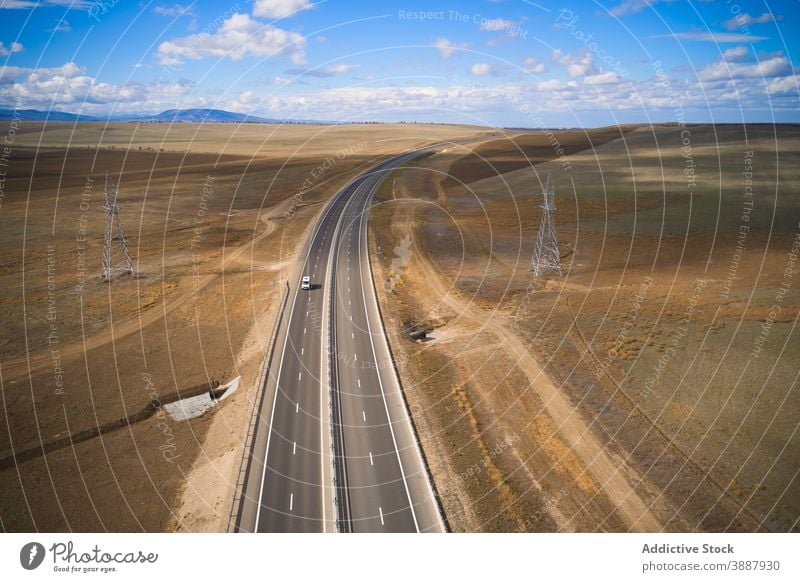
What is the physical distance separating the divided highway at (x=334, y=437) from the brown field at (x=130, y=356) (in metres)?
2.82

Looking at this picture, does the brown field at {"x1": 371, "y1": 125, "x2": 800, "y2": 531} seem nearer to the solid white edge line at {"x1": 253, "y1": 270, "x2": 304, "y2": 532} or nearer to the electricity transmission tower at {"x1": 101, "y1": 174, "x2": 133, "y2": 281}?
the solid white edge line at {"x1": 253, "y1": 270, "x2": 304, "y2": 532}

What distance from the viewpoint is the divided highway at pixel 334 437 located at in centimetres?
3250

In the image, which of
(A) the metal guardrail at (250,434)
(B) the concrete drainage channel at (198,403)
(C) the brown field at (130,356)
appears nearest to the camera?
(A) the metal guardrail at (250,434)

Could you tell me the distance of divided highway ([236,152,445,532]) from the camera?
32500mm

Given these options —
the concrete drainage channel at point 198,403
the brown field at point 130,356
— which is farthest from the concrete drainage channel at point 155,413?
the brown field at point 130,356

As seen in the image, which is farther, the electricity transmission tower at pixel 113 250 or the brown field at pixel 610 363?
the electricity transmission tower at pixel 113 250

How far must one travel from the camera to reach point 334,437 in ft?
133

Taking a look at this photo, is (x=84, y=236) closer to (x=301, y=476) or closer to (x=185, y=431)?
(x=185, y=431)

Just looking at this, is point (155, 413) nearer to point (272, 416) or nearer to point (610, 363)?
point (272, 416)

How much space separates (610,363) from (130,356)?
5482 cm

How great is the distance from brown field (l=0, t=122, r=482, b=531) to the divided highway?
282 centimetres

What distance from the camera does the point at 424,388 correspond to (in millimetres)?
47625

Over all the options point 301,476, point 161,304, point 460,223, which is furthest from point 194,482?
point 460,223

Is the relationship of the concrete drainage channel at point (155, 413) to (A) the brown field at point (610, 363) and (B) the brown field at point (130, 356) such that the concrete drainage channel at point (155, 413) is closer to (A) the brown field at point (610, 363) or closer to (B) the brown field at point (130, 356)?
(B) the brown field at point (130, 356)
